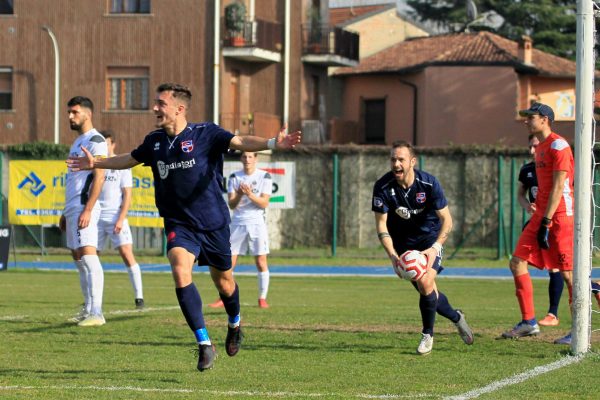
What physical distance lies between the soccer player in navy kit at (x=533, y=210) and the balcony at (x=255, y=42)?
1118 inches

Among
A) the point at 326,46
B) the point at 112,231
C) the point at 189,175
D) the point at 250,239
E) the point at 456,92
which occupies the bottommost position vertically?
the point at 250,239

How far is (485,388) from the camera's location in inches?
322

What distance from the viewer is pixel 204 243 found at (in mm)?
9180

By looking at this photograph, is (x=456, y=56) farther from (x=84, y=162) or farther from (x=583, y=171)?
(x=84, y=162)

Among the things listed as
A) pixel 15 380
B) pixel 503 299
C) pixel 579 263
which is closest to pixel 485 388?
pixel 579 263

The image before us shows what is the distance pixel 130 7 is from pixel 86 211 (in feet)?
96.7

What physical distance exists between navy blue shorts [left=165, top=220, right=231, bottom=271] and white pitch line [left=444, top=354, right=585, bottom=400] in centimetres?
238

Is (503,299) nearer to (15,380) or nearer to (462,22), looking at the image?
(15,380)

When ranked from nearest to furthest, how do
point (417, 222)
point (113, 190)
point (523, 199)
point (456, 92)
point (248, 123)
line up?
1. point (417, 222)
2. point (523, 199)
3. point (113, 190)
4. point (248, 123)
5. point (456, 92)

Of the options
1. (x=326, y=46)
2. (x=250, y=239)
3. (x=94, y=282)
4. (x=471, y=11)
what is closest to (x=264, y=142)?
(x=94, y=282)

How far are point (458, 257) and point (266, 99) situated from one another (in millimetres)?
16723

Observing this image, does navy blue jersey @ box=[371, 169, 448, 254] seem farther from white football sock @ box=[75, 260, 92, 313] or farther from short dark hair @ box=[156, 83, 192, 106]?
white football sock @ box=[75, 260, 92, 313]

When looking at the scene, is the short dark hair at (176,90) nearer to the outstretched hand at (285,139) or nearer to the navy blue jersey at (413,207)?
the outstretched hand at (285,139)

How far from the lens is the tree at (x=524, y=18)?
57312 mm
